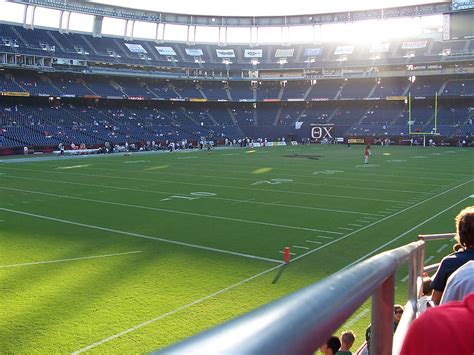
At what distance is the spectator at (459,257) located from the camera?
11.5 feet

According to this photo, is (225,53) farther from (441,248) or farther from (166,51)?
(441,248)

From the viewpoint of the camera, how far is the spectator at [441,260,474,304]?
8.19 feet

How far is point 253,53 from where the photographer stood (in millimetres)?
79375

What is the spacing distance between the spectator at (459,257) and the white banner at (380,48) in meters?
73.6

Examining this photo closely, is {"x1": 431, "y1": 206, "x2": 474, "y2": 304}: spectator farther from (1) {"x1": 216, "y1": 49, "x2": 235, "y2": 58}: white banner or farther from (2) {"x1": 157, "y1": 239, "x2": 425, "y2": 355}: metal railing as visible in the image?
(1) {"x1": 216, "y1": 49, "x2": 235, "y2": 58}: white banner

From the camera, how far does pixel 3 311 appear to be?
8320mm

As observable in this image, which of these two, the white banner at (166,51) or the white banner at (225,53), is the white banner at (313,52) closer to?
the white banner at (225,53)

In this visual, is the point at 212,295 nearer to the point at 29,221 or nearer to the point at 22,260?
the point at 22,260

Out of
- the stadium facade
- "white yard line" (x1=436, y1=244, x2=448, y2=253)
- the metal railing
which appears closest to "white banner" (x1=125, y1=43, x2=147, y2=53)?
the stadium facade

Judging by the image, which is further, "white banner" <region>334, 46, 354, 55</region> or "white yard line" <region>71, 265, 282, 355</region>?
"white banner" <region>334, 46, 354, 55</region>

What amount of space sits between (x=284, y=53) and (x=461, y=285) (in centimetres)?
7917

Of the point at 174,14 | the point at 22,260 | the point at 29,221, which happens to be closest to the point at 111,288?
the point at 22,260

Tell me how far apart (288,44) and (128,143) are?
3522 centimetres

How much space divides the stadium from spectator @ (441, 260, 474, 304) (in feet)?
0.11
